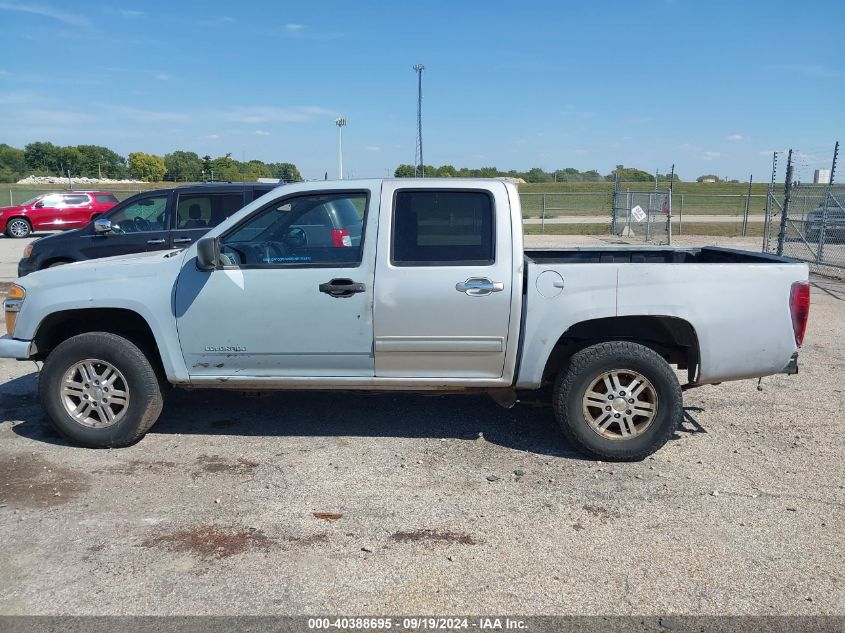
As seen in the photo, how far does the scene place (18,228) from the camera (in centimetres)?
2453

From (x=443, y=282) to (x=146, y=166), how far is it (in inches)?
4261

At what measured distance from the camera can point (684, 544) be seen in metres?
3.72

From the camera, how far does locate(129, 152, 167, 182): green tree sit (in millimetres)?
97806

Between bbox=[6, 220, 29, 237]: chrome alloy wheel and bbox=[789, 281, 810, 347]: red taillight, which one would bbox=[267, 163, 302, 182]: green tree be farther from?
bbox=[789, 281, 810, 347]: red taillight

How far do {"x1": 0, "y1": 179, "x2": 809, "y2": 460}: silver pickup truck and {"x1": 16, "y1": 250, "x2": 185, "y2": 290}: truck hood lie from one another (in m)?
0.01

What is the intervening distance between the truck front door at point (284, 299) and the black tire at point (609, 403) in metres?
1.35

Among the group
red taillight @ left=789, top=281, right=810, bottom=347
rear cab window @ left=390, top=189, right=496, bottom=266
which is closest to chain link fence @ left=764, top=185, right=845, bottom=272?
red taillight @ left=789, top=281, right=810, bottom=347

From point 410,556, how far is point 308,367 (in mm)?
1678

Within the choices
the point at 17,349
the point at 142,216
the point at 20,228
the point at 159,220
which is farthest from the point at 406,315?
the point at 20,228

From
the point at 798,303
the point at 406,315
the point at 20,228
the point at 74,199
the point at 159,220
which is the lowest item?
the point at 20,228

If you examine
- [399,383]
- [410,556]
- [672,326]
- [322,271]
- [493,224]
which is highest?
[493,224]

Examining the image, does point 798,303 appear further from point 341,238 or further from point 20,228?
point 20,228

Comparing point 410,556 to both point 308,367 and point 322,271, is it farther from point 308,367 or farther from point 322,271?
point 322,271

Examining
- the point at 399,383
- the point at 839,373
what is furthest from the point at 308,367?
the point at 839,373
